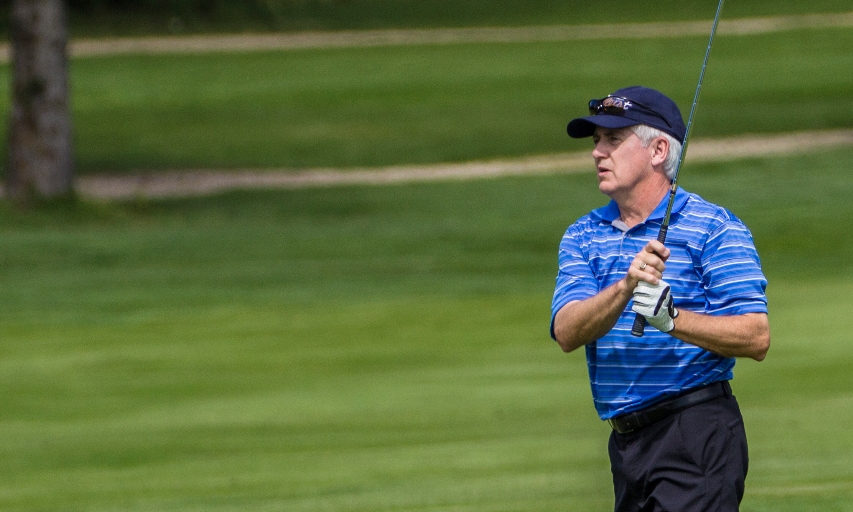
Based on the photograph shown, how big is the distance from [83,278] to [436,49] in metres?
27.6

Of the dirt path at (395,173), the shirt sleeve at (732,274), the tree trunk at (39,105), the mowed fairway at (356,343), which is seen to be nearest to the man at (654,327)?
the shirt sleeve at (732,274)

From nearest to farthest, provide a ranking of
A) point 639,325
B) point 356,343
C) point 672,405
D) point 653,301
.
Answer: point 653,301
point 639,325
point 672,405
point 356,343

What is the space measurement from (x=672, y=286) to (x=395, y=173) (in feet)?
69.7

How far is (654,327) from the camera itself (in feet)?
12.6

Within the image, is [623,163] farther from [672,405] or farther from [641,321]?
Answer: [672,405]

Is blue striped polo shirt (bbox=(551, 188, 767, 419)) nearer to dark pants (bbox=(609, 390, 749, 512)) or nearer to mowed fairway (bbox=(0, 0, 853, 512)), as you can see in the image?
dark pants (bbox=(609, 390, 749, 512))

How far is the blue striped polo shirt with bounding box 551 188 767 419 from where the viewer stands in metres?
3.95

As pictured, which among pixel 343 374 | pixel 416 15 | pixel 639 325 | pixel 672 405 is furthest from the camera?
pixel 416 15

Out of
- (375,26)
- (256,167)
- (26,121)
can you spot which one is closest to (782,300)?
(26,121)

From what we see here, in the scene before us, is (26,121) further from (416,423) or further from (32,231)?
(416,423)

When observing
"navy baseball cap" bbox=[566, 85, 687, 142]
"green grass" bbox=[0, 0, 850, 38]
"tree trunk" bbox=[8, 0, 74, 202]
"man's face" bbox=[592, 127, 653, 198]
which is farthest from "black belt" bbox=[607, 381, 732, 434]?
"green grass" bbox=[0, 0, 850, 38]

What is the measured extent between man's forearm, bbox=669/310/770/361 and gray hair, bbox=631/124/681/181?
0.49 metres

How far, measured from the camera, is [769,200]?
18.4 meters

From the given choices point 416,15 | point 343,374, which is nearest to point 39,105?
point 343,374
